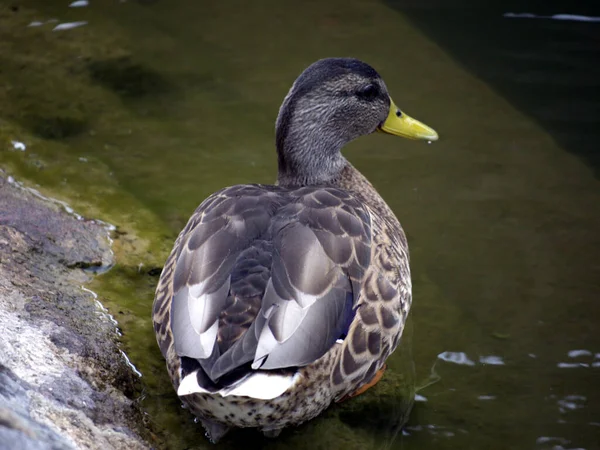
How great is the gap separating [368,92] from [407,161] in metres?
1.15

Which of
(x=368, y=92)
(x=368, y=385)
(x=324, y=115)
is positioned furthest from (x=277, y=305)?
(x=368, y=92)

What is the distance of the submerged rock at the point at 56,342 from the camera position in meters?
2.88

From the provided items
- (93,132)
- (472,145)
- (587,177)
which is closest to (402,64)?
(472,145)

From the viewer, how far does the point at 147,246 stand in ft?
15.7

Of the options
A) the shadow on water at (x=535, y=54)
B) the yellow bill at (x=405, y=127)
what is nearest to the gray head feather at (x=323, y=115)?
the yellow bill at (x=405, y=127)

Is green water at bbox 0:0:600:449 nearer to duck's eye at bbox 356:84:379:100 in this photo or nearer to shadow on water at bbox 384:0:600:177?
shadow on water at bbox 384:0:600:177

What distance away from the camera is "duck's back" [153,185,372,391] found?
3.13 metres

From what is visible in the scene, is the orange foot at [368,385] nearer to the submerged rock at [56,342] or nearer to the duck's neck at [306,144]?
the submerged rock at [56,342]

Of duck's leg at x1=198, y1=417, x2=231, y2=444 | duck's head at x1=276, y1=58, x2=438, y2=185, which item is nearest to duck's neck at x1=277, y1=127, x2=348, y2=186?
duck's head at x1=276, y1=58, x2=438, y2=185

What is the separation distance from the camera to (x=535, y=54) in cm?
700

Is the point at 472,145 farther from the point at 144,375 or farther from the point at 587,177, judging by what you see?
the point at 144,375

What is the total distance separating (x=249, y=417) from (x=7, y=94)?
4138 millimetres

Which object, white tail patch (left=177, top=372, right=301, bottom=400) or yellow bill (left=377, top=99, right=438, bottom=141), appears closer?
white tail patch (left=177, top=372, right=301, bottom=400)

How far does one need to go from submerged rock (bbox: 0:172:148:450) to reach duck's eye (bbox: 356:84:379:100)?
163 centimetres
